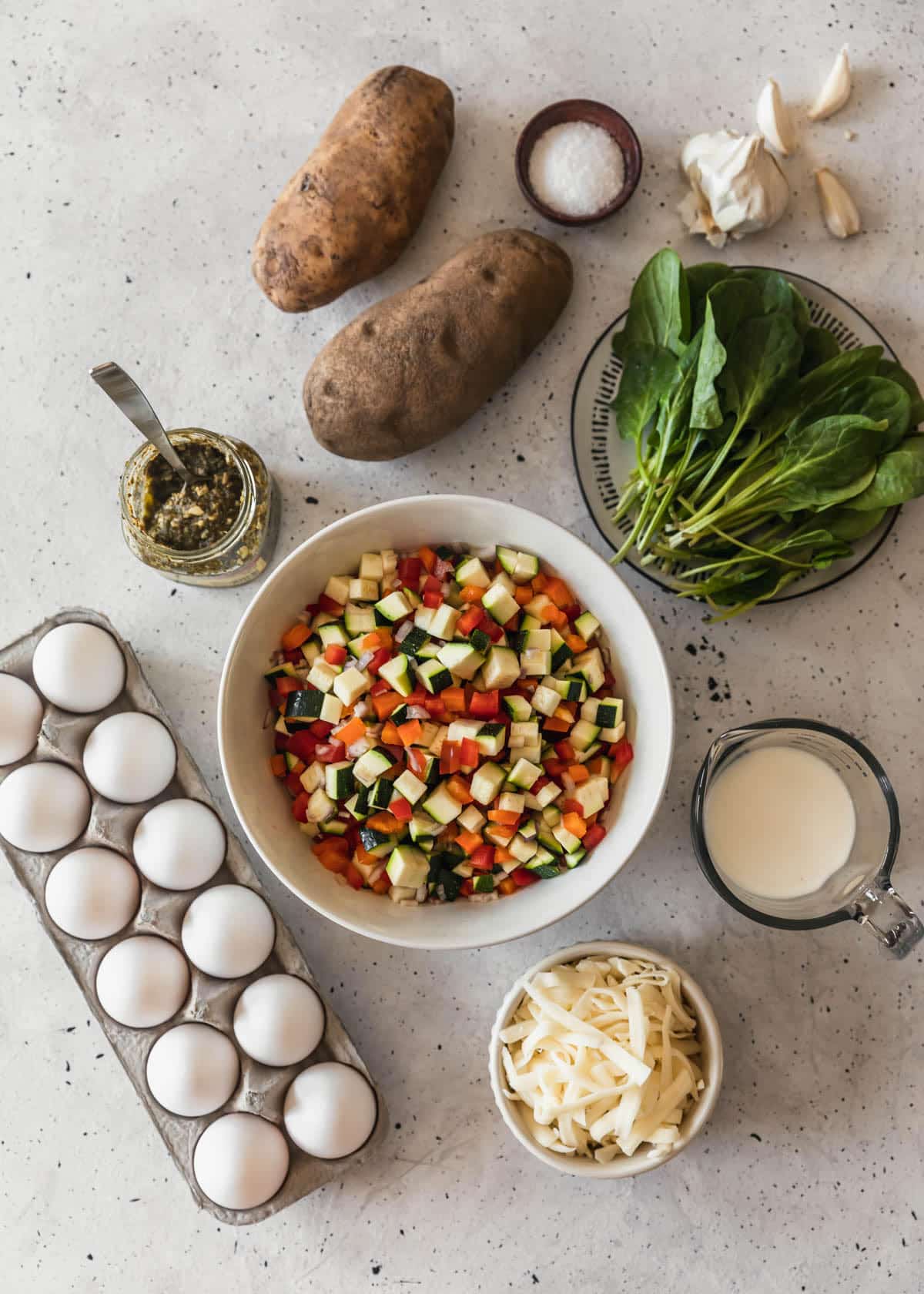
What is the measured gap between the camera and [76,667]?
65.8 inches

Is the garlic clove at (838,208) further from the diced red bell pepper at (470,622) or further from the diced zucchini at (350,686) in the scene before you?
the diced zucchini at (350,686)

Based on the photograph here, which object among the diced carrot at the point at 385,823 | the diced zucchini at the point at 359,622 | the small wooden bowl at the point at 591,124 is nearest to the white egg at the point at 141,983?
the diced carrot at the point at 385,823

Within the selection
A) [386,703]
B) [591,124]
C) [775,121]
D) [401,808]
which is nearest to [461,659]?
[386,703]

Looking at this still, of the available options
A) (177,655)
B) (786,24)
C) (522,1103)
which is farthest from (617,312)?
(522,1103)

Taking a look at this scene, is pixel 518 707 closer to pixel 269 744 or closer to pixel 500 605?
pixel 500 605

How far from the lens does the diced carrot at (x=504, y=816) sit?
1569 millimetres

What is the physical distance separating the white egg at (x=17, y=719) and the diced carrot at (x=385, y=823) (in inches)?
25.0

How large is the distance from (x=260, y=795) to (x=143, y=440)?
2.47 feet

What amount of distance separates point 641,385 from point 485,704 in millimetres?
618

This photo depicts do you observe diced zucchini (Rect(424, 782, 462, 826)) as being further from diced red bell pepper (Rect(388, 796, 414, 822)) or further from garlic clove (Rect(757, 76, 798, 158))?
garlic clove (Rect(757, 76, 798, 158))

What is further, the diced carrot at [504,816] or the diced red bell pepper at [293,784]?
the diced red bell pepper at [293,784]

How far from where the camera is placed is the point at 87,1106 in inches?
73.4

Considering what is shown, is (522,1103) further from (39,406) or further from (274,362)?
(39,406)

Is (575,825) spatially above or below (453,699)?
below
